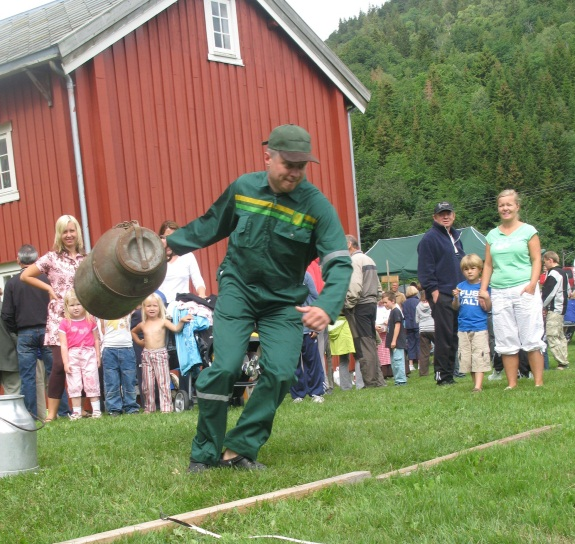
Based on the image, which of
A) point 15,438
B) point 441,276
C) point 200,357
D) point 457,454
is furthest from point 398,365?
point 15,438

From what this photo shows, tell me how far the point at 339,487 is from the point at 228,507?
66 cm

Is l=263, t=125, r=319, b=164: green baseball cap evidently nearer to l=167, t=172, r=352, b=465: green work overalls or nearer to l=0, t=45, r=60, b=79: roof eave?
l=167, t=172, r=352, b=465: green work overalls

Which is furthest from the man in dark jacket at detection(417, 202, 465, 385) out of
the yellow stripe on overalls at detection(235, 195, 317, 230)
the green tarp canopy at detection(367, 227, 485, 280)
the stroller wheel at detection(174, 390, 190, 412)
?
the green tarp canopy at detection(367, 227, 485, 280)

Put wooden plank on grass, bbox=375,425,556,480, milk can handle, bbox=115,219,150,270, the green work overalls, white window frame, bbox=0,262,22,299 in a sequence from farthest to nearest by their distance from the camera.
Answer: white window frame, bbox=0,262,22,299
milk can handle, bbox=115,219,150,270
the green work overalls
wooden plank on grass, bbox=375,425,556,480

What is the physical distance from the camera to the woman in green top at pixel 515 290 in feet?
31.0

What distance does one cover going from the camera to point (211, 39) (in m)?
19.1

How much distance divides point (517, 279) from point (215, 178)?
10.3 metres

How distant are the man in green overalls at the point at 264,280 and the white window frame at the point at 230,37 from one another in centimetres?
1394

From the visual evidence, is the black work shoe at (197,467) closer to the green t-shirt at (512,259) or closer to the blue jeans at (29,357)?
the green t-shirt at (512,259)

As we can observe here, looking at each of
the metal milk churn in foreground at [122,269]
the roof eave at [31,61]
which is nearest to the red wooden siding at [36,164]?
the roof eave at [31,61]

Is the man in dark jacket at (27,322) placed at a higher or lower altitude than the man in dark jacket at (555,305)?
higher

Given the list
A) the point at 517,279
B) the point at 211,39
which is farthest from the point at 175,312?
the point at 211,39

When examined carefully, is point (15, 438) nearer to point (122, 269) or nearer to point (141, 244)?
point (122, 269)

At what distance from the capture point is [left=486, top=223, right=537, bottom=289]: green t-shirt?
9516 millimetres
